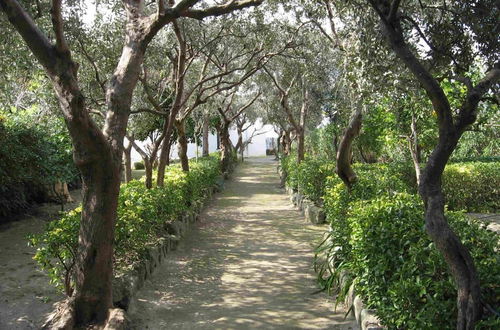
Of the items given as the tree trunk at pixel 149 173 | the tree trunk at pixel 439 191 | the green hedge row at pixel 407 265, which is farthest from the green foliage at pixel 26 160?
the tree trunk at pixel 439 191

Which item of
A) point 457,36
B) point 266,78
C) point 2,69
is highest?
point 266,78

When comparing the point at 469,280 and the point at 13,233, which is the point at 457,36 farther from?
the point at 13,233

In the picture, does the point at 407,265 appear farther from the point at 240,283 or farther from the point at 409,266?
the point at 240,283

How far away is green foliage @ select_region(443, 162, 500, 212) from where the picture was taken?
33.8 ft

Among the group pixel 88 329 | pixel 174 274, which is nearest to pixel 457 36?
pixel 88 329

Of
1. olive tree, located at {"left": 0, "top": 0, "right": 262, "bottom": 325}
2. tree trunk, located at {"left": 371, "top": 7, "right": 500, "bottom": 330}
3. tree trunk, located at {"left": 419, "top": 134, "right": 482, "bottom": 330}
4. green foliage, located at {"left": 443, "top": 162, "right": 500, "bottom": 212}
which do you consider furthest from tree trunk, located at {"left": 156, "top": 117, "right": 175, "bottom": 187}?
tree trunk, located at {"left": 419, "top": 134, "right": 482, "bottom": 330}

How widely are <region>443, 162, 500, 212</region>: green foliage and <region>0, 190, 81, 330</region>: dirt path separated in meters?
8.60

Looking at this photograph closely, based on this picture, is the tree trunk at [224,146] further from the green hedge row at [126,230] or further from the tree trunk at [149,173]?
the tree trunk at [149,173]

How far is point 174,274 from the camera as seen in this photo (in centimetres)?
701

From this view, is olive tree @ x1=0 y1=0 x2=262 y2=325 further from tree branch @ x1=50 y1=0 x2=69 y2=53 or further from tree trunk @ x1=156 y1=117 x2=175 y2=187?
tree trunk @ x1=156 y1=117 x2=175 y2=187

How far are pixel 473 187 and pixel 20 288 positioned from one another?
9475 mm

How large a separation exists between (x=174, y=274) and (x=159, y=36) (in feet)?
23.1

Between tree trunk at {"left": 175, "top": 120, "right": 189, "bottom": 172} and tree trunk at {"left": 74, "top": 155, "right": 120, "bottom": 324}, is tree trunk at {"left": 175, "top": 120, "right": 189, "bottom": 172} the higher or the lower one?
the higher one

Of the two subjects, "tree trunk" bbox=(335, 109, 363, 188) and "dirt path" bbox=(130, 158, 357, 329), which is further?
"tree trunk" bbox=(335, 109, 363, 188)
